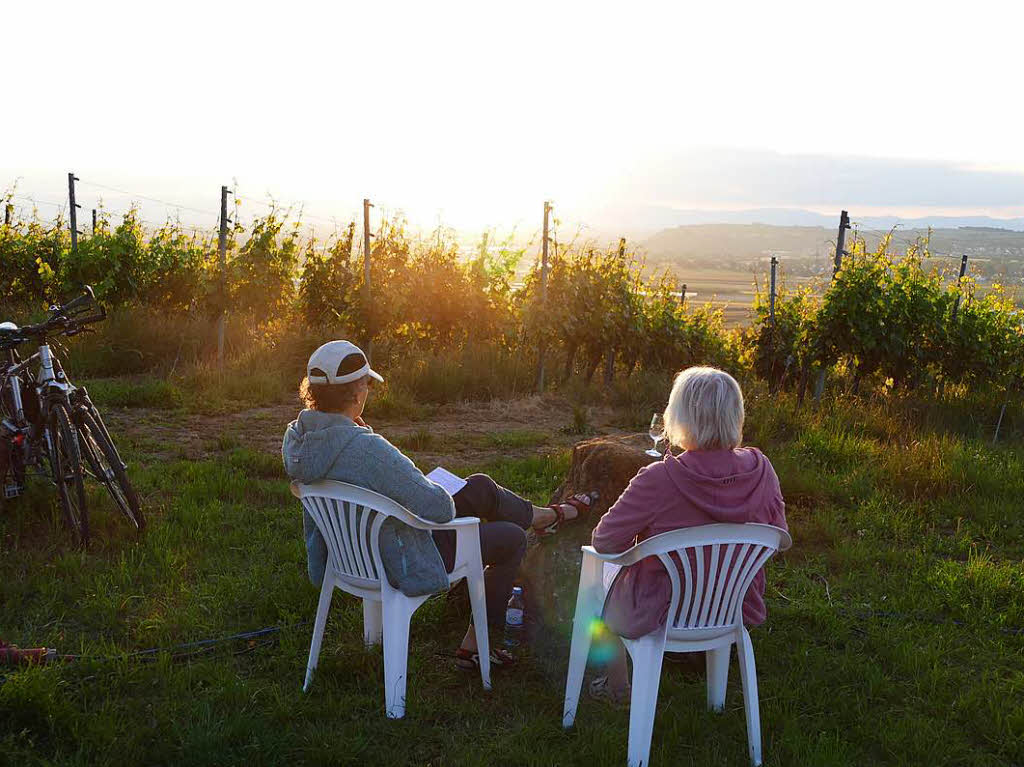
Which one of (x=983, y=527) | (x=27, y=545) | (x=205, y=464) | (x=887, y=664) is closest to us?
(x=887, y=664)

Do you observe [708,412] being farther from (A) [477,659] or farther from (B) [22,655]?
(B) [22,655]

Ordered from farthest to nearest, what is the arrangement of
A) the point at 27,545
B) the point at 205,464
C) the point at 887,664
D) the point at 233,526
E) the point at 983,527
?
the point at 205,464, the point at 983,527, the point at 233,526, the point at 27,545, the point at 887,664

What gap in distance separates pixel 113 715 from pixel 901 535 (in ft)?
14.2

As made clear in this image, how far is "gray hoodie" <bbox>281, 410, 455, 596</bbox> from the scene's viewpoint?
3.23 m

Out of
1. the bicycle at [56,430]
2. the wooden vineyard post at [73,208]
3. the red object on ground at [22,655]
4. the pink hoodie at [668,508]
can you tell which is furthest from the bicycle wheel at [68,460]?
the wooden vineyard post at [73,208]

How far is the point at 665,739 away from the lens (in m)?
3.16

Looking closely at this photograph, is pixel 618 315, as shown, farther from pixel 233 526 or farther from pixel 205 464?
pixel 233 526

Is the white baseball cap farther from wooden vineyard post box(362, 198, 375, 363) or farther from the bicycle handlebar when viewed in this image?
wooden vineyard post box(362, 198, 375, 363)

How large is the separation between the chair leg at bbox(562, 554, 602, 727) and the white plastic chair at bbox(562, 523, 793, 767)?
0.40 feet

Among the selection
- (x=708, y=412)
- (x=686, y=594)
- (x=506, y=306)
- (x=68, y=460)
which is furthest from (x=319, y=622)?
(x=506, y=306)

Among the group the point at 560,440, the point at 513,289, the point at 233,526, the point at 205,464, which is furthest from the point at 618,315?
the point at 233,526

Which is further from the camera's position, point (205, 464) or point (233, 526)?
point (205, 464)

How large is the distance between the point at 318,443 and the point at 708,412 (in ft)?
4.46

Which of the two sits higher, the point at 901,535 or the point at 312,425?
the point at 312,425
